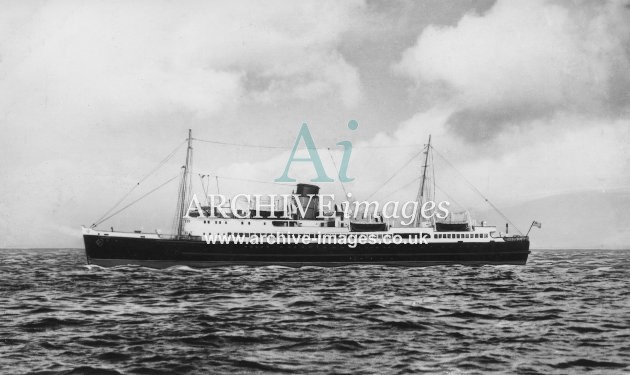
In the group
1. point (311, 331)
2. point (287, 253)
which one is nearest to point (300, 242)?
point (287, 253)

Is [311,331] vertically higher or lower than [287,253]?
lower

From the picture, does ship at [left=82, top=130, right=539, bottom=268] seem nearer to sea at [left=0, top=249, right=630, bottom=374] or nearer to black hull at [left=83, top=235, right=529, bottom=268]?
black hull at [left=83, top=235, right=529, bottom=268]

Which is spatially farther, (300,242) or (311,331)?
(300,242)

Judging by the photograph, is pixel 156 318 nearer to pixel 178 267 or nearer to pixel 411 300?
pixel 411 300

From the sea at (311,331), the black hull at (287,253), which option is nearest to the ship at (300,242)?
the black hull at (287,253)

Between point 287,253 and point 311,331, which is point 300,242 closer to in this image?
point 287,253

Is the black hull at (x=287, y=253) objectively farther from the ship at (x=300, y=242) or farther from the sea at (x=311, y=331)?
the sea at (x=311, y=331)
